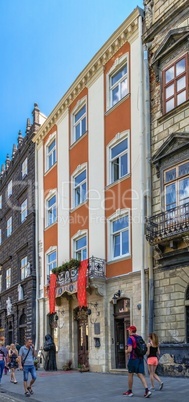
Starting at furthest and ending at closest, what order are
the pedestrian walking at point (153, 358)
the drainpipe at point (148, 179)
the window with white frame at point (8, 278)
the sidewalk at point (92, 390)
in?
the window with white frame at point (8, 278) < the drainpipe at point (148, 179) < the pedestrian walking at point (153, 358) < the sidewalk at point (92, 390)

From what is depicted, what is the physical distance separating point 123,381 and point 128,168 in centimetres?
814

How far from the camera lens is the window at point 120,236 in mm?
20984

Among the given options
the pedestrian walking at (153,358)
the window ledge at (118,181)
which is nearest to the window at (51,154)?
the window ledge at (118,181)

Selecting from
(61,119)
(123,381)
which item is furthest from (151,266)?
(61,119)

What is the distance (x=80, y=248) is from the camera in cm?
2492

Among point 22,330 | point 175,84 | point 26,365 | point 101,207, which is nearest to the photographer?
point 26,365

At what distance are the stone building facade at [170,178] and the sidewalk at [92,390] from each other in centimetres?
179

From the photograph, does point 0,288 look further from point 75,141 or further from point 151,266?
point 151,266

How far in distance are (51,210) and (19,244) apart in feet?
22.1

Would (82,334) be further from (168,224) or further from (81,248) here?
(168,224)

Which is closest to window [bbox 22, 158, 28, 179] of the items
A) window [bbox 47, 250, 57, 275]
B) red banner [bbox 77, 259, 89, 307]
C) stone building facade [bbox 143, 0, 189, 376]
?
window [bbox 47, 250, 57, 275]

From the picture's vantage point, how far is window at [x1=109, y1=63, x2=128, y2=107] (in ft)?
72.8

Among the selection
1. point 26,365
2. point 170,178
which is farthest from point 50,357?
point 170,178

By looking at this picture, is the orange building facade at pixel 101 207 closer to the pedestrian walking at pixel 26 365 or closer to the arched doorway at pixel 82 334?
the arched doorway at pixel 82 334
